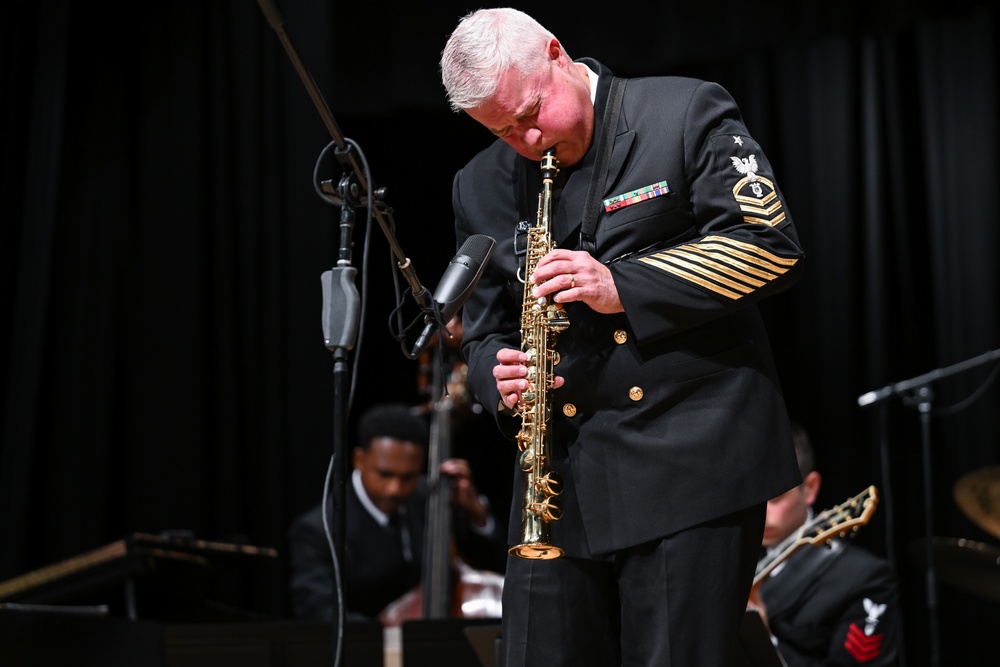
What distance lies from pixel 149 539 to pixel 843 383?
10.9ft

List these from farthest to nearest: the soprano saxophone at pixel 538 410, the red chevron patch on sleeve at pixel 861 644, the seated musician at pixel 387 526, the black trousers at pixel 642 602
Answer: the seated musician at pixel 387 526
the red chevron patch on sleeve at pixel 861 644
the soprano saxophone at pixel 538 410
the black trousers at pixel 642 602

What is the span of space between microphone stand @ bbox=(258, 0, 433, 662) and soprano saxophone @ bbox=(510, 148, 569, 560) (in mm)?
189

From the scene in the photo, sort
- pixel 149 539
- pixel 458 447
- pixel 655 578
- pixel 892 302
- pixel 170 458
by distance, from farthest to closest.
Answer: pixel 458 447 → pixel 892 302 → pixel 170 458 → pixel 149 539 → pixel 655 578

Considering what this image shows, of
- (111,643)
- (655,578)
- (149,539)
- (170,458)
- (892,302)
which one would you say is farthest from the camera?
(892,302)

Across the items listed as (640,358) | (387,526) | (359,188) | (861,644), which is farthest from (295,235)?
(640,358)

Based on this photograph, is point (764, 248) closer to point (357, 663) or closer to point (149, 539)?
point (357, 663)

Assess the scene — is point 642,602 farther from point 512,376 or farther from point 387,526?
point 387,526

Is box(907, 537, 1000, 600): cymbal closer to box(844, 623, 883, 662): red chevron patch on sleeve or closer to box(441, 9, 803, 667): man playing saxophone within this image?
box(844, 623, 883, 662): red chevron patch on sleeve

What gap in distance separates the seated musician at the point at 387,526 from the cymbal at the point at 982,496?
2.09 m

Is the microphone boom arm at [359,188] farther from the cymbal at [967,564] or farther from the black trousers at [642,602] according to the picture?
the cymbal at [967,564]

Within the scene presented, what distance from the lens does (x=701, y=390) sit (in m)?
2.03

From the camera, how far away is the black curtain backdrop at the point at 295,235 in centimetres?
521

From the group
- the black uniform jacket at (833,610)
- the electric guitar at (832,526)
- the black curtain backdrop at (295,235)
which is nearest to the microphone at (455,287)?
the electric guitar at (832,526)

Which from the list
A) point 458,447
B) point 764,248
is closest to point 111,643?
point 764,248
